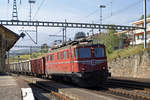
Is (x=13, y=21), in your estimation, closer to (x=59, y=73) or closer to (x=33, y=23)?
(x=33, y=23)

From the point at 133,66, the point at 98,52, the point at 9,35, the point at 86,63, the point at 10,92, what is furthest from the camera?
the point at 133,66

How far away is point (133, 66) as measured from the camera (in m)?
28.3

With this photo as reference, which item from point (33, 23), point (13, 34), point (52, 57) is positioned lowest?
point (52, 57)

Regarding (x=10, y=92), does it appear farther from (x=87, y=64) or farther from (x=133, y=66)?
(x=133, y=66)

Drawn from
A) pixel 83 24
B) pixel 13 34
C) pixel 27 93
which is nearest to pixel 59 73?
pixel 13 34

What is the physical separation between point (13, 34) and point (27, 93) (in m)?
13.7

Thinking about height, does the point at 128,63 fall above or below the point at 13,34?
below

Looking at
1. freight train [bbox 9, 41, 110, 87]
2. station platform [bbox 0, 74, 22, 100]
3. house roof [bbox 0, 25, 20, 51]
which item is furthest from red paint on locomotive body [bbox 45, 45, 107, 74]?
house roof [bbox 0, 25, 20, 51]

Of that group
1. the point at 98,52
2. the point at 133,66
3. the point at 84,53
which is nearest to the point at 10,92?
the point at 84,53

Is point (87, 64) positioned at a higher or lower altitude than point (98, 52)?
lower

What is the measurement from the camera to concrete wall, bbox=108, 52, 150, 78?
26.0 meters

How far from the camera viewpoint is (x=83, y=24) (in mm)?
34188

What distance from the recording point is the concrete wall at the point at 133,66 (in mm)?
26000

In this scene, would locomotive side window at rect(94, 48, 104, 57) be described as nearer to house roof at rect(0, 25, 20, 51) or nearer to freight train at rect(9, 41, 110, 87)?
freight train at rect(9, 41, 110, 87)
